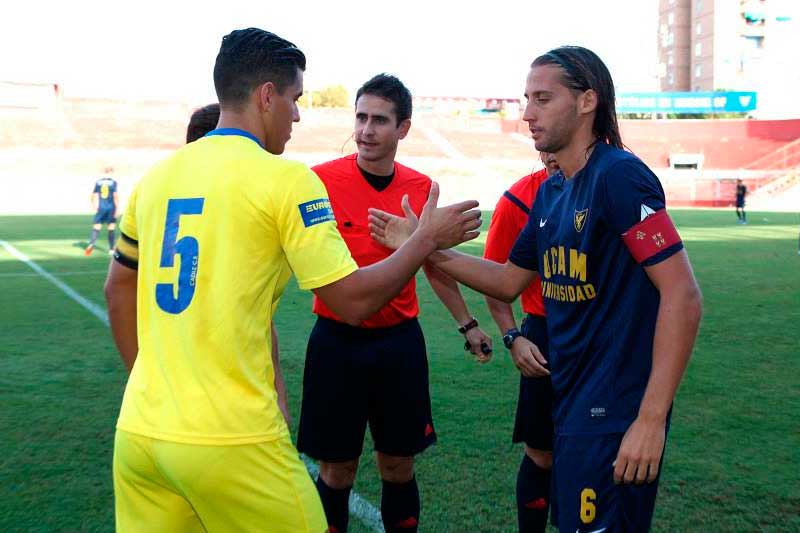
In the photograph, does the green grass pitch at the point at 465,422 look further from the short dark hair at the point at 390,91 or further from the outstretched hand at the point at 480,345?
the short dark hair at the point at 390,91

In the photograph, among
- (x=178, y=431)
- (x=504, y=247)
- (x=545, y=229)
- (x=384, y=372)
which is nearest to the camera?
(x=178, y=431)

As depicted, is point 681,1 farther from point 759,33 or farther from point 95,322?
point 95,322

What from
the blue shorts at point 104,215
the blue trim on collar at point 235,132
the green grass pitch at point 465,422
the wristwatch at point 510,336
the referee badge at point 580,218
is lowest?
the green grass pitch at point 465,422

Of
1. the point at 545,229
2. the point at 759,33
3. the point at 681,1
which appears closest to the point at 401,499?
the point at 545,229

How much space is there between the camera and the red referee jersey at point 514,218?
4.41 meters

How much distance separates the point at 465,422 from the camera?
6.34 m

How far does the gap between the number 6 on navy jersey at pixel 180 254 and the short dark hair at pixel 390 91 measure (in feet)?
7.53

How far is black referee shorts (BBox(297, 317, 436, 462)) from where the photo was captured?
410 centimetres

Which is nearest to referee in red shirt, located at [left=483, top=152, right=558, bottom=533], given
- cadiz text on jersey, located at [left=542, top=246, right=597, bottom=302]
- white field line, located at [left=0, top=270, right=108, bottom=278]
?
cadiz text on jersey, located at [left=542, top=246, right=597, bottom=302]

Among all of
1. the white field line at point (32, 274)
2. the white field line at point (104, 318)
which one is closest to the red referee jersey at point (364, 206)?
the white field line at point (104, 318)

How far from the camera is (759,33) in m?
84.6

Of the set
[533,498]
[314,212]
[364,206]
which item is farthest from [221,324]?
[533,498]

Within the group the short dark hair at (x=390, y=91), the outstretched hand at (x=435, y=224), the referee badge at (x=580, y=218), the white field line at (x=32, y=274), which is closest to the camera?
the referee badge at (x=580, y=218)

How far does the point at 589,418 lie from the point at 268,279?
3.77 ft
